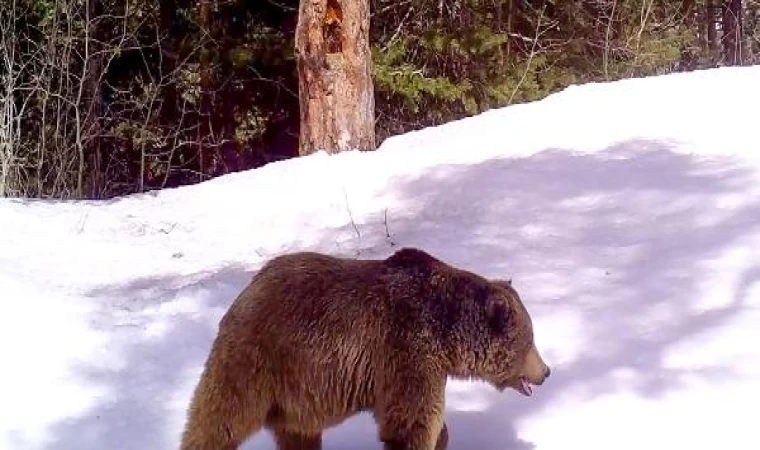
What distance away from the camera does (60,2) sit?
1584 centimetres

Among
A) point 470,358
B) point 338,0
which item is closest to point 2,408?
point 470,358

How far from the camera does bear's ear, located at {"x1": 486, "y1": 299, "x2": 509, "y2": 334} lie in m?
4.47

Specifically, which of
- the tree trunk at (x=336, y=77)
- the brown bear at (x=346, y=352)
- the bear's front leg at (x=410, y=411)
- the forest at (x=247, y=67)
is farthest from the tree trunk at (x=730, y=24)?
the bear's front leg at (x=410, y=411)

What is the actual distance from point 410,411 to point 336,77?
6.65 m

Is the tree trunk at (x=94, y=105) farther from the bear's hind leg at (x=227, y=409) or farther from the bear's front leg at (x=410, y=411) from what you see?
Answer: the bear's front leg at (x=410, y=411)

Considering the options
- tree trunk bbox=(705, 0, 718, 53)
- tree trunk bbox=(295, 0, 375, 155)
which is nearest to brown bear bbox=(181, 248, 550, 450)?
tree trunk bbox=(295, 0, 375, 155)

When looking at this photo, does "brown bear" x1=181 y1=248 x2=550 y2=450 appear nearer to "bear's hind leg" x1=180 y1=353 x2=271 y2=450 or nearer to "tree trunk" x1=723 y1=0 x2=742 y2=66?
"bear's hind leg" x1=180 y1=353 x2=271 y2=450

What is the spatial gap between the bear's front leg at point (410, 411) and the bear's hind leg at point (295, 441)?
0.42 meters

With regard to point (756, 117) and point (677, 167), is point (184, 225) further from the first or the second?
point (756, 117)

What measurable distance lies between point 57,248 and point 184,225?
3.70 feet

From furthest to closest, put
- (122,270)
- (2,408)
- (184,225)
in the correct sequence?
1. (184,225)
2. (122,270)
3. (2,408)

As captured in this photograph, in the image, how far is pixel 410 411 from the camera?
164 inches

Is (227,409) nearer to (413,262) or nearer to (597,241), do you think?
(413,262)

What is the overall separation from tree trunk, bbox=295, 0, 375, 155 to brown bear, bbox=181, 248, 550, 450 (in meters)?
5.88
